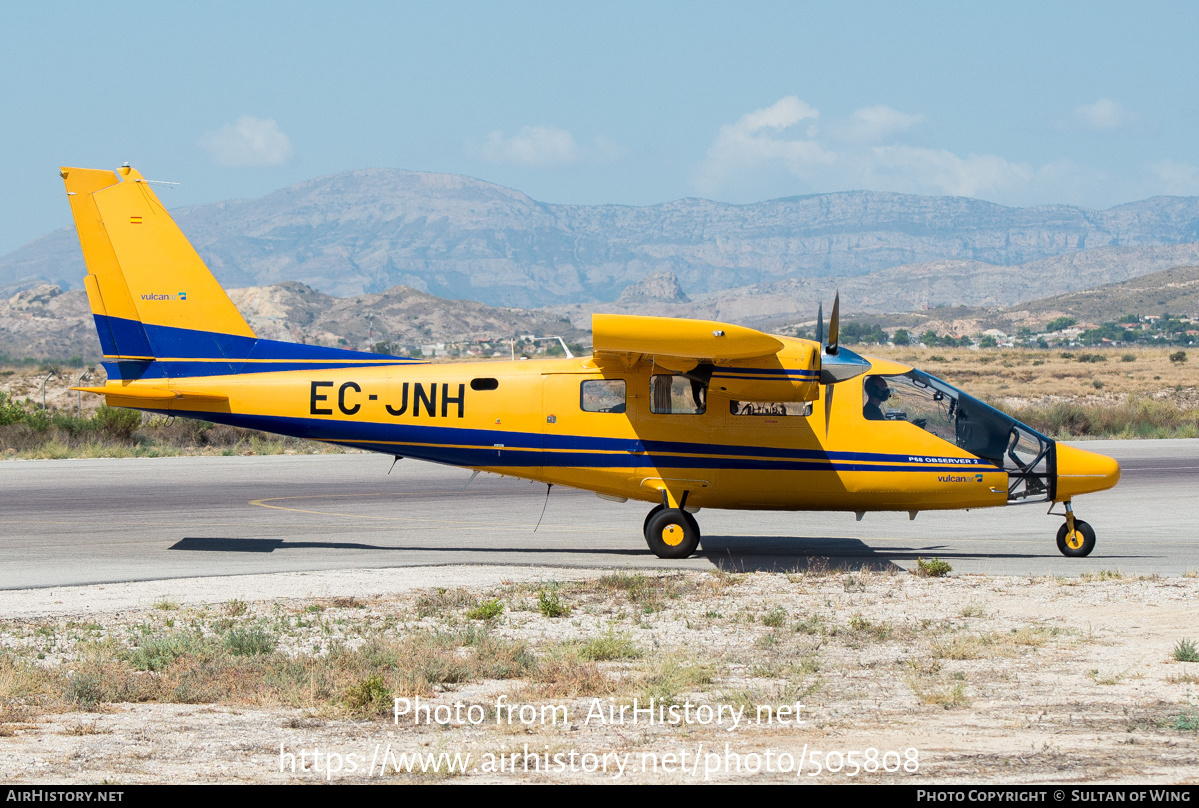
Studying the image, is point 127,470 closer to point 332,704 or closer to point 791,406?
point 791,406

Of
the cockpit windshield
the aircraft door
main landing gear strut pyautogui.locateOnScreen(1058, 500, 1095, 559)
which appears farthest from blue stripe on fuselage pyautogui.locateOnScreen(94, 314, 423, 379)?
main landing gear strut pyautogui.locateOnScreen(1058, 500, 1095, 559)

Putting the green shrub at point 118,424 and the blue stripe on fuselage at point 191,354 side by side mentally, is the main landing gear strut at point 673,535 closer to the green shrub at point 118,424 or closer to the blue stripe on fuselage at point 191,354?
the blue stripe on fuselage at point 191,354

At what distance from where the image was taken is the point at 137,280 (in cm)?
1789

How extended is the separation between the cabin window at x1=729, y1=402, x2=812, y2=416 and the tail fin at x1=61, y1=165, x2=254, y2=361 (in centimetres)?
813

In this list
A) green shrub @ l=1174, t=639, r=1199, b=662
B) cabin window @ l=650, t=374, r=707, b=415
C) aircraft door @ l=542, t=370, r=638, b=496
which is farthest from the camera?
aircraft door @ l=542, t=370, r=638, b=496

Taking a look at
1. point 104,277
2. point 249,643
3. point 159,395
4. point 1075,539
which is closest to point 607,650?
point 249,643

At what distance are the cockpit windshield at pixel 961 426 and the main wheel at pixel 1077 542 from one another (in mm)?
825

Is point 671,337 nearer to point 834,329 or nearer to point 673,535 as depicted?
point 834,329

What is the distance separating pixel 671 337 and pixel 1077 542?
7.66 meters

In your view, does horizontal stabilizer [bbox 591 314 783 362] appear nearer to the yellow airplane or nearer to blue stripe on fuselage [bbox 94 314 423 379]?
the yellow airplane

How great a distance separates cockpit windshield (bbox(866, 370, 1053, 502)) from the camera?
1700cm

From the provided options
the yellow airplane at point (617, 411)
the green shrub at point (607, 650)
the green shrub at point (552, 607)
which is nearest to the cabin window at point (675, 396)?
the yellow airplane at point (617, 411)

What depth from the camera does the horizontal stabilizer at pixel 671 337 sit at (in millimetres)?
14867

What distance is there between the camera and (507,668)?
1032cm
